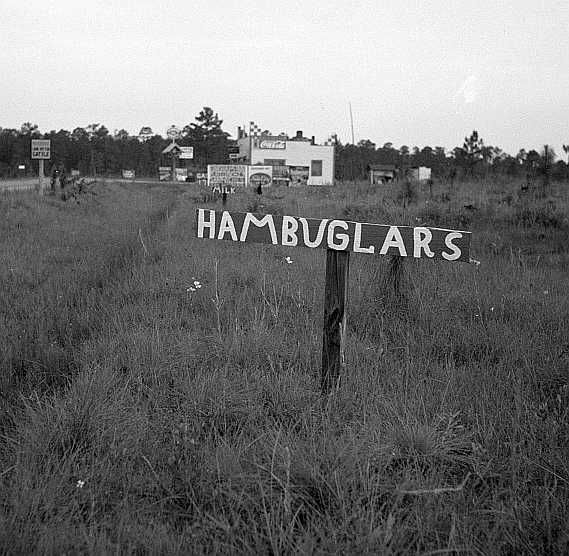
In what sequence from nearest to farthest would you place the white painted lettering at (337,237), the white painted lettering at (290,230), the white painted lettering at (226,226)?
the white painted lettering at (337,237) < the white painted lettering at (290,230) < the white painted lettering at (226,226)

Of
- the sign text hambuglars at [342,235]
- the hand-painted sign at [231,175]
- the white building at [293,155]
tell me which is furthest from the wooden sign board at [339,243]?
the white building at [293,155]

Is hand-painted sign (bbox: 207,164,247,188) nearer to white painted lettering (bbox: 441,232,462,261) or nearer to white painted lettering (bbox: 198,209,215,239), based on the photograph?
white painted lettering (bbox: 198,209,215,239)

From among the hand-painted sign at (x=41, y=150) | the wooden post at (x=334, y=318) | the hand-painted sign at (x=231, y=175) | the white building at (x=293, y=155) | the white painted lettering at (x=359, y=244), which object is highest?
the white building at (x=293, y=155)

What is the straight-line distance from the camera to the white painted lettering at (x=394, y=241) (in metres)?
3.82

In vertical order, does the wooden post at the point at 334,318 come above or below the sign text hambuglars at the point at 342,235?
below

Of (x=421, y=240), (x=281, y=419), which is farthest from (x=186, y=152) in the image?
(x=281, y=419)

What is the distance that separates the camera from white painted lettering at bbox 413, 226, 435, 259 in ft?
12.4

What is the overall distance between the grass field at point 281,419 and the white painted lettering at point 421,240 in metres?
0.88

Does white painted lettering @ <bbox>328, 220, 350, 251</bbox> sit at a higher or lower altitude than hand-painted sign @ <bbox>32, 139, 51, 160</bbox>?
lower

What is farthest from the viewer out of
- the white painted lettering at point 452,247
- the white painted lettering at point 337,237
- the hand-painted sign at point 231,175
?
the hand-painted sign at point 231,175

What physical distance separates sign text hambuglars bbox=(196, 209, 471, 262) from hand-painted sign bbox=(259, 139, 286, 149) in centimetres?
6448

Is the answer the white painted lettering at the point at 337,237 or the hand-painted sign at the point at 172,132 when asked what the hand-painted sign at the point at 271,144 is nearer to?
the hand-painted sign at the point at 172,132

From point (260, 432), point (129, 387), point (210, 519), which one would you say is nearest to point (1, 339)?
point (129, 387)

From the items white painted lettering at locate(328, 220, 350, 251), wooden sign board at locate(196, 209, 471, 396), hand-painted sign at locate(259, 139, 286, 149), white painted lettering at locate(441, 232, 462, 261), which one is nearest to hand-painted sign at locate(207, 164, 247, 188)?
wooden sign board at locate(196, 209, 471, 396)
